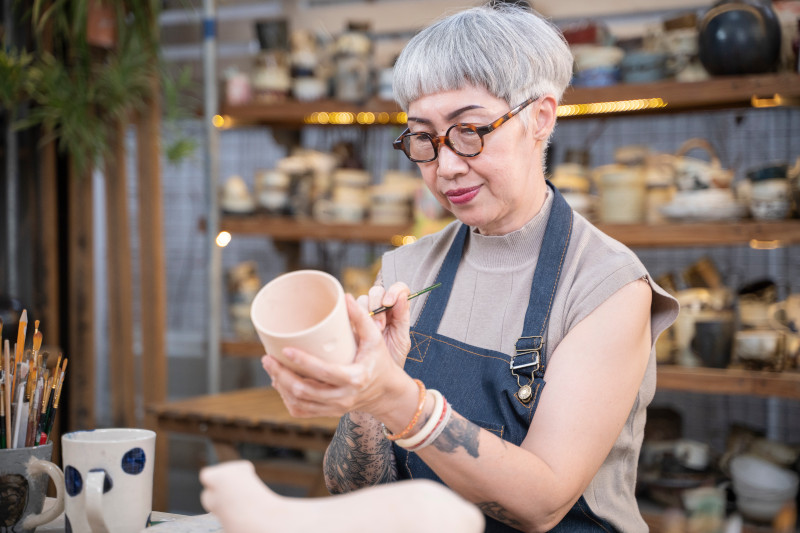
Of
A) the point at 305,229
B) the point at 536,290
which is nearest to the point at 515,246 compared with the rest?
the point at 536,290

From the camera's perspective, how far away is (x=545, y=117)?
1.40m

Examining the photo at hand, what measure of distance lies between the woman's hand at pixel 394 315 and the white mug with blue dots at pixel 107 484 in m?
0.33

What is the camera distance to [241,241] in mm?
4199

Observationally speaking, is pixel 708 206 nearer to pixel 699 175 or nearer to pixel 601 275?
pixel 699 175

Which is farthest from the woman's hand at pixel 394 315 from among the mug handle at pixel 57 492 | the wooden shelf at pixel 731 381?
the wooden shelf at pixel 731 381

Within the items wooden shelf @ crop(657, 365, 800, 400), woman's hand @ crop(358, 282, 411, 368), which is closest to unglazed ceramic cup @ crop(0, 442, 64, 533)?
woman's hand @ crop(358, 282, 411, 368)

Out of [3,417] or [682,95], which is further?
[682,95]

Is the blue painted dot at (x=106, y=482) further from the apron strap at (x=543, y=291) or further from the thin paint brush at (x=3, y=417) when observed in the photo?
the apron strap at (x=543, y=291)

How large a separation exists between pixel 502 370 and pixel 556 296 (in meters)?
0.14

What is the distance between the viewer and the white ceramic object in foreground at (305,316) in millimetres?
837

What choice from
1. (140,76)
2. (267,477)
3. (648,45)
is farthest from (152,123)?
(648,45)

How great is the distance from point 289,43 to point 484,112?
96.6 inches

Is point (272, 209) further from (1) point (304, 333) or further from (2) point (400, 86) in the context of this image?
(1) point (304, 333)

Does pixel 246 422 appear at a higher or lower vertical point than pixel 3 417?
lower
